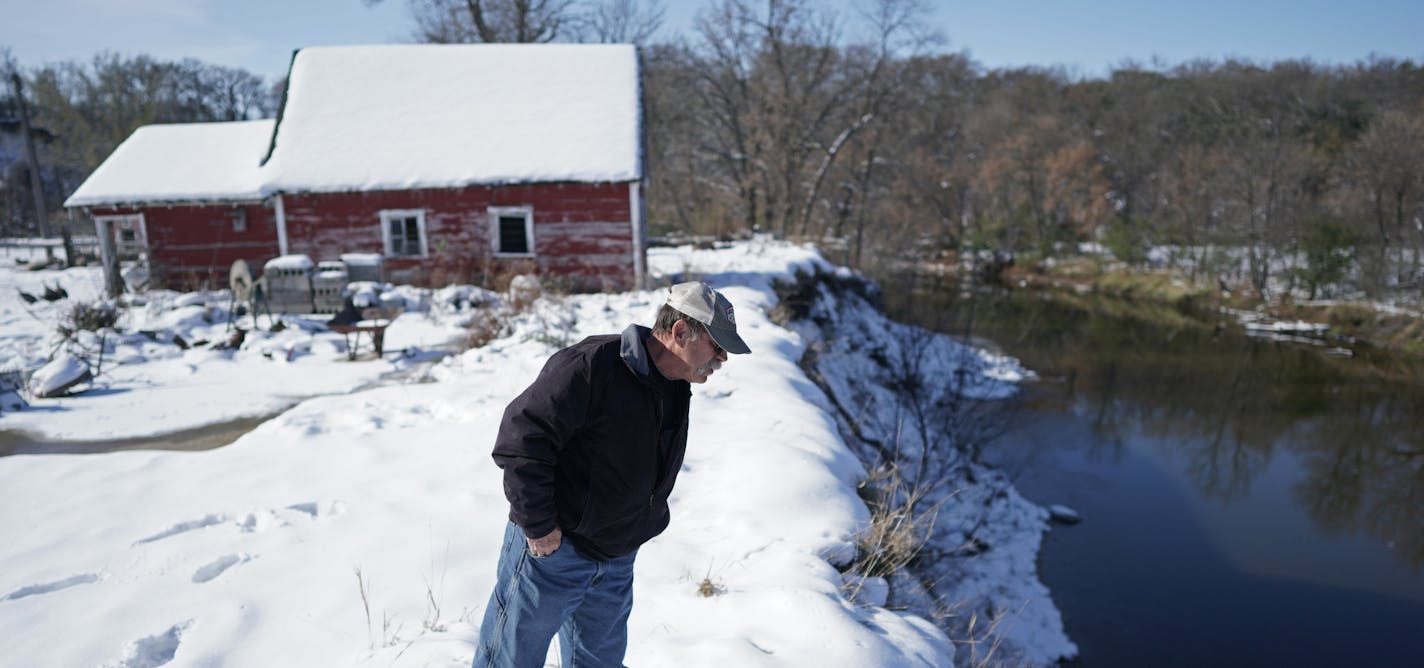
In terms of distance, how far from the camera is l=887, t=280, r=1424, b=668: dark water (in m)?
9.04

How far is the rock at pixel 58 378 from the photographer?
844 cm

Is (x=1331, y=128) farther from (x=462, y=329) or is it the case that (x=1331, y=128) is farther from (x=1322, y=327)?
(x=462, y=329)

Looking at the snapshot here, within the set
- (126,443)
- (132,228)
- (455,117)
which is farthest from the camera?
(132,228)

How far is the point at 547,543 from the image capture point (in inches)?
94.4

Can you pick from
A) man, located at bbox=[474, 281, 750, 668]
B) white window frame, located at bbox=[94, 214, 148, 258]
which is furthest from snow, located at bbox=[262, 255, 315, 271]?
man, located at bbox=[474, 281, 750, 668]

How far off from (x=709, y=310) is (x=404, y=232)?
1486 cm

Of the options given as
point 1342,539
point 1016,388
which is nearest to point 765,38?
point 1016,388

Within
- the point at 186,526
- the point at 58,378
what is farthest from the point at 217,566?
the point at 58,378

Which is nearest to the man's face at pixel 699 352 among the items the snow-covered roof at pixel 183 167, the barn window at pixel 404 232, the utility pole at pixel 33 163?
the barn window at pixel 404 232

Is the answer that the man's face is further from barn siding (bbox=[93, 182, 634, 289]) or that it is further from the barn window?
the barn window

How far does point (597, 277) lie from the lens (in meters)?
15.6

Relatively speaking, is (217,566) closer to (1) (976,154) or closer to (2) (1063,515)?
(2) (1063,515)

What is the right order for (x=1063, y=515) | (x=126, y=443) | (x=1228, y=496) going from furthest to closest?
(x=1228, y=496) → (x=1063, y=515) → (x=126, y=443)

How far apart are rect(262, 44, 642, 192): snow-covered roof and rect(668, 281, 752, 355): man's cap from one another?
12.5 metres
